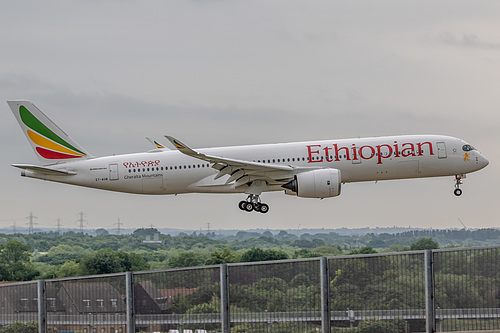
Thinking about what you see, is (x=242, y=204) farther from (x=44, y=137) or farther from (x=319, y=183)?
(x=44, y=137)

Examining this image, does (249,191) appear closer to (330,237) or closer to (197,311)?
(197,311)

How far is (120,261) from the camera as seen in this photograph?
3145 inches

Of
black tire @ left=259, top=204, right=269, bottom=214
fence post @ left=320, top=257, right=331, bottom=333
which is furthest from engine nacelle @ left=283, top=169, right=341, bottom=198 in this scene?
fence post @ left=320, top=257, right=331, bottom=333

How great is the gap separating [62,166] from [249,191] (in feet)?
43.3

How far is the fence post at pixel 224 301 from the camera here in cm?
1889

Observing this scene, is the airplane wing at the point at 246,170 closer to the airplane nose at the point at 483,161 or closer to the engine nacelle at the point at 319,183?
the engine nacelle at the point at 319,183

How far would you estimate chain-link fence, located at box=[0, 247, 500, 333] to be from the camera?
17844 millimetres

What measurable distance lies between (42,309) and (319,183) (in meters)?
27.8

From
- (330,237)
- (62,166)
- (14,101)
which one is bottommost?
(330,237)

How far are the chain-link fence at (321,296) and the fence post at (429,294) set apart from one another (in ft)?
0.08

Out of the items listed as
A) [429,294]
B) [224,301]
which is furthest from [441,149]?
[224,301]

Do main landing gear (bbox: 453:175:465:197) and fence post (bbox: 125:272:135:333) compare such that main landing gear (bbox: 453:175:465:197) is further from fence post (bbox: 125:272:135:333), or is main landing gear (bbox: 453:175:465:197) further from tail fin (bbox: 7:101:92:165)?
→ fence post (bbox: 125:272:135:333)

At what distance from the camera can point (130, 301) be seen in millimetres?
19984

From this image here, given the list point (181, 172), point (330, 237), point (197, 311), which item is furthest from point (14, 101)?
point (330, 237)
